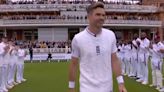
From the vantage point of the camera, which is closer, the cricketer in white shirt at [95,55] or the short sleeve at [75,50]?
the cricketer in white shirt at [95,55]

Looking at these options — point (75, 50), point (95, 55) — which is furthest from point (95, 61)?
point (75, 50)

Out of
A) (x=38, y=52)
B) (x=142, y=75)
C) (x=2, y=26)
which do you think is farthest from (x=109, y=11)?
(x=142, y=75)

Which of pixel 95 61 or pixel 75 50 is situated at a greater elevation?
pixel 75 50

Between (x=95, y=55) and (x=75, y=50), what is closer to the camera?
(x=95, y=55)

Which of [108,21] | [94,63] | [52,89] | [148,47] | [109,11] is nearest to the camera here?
[94,63]

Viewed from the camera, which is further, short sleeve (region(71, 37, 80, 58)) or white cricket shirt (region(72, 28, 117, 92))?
short sleeve (region(71, 37, 80, 58))

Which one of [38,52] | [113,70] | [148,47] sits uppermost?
[113,70]

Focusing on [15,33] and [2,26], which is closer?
[2,26]

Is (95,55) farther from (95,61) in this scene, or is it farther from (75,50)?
(75,50)

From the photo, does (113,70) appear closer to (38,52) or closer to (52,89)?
(52,89)

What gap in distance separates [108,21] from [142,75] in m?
59.2

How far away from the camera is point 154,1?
339 feet

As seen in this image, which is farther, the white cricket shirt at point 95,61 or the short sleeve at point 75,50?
the short sleeve at point 75,50

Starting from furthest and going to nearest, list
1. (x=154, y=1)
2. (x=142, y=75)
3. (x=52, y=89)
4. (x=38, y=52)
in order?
(x=154, y=1), (x=38, y=52), (x=142, y=75), (x=52, y=89)
